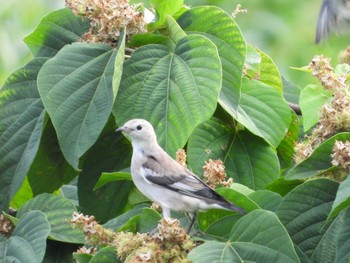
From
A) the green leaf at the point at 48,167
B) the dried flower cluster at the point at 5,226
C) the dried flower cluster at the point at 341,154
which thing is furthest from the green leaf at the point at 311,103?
the dried flower cluster at the point at 5,226

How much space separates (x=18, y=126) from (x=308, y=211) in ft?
4.15

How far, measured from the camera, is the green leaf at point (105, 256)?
2.88 metres

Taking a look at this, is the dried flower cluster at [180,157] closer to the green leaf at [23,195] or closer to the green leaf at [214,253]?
the green leaf at [214,253]

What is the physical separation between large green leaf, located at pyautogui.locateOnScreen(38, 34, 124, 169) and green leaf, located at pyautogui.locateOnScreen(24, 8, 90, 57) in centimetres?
23

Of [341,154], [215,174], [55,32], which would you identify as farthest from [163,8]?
[341,154]

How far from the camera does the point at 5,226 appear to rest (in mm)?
3449

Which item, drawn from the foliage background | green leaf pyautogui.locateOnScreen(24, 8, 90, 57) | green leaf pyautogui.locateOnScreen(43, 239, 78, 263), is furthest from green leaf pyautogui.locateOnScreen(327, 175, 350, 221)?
the foliage background

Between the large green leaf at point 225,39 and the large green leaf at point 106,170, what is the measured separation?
454mm

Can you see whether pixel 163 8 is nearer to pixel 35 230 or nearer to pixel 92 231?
pixel 35 230

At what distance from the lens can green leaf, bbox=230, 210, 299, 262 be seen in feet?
8.82

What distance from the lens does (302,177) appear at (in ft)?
9.86

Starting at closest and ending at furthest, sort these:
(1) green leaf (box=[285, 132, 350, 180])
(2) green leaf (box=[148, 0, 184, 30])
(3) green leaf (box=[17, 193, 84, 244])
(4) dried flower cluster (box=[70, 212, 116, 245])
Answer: (4) dried flower cluster (box=[70, 212, 116, 245])
(1) green leaf (box=[285, 132, 350, 180])
(3) green leaf (box=[17, 193, 84, 244])
(2) green leaf (box=[148, 0, 184, 30])

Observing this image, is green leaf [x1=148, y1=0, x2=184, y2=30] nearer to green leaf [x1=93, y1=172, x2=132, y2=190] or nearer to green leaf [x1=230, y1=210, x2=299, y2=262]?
green leaf [x1=93, y1=172, x2=132, y2=190]

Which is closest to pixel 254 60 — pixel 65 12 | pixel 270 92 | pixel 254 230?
pixel 270 92
